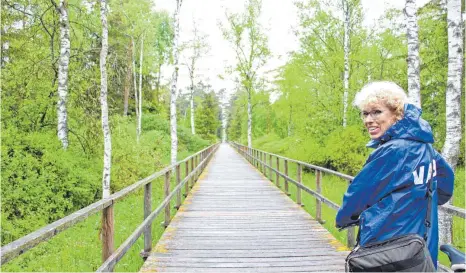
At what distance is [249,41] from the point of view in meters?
27.4

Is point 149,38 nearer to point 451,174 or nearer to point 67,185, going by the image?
point 67,185

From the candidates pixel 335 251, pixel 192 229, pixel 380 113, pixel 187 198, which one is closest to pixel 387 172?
pixel 380 113

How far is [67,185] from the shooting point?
31.3ft

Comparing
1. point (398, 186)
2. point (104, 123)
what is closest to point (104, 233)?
point (398, 186)

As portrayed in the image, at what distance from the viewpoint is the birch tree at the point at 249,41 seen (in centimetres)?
2711

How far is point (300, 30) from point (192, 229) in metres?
14.3

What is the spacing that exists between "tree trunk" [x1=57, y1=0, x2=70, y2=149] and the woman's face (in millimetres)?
9480

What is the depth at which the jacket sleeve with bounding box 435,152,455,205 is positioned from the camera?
2.17 m

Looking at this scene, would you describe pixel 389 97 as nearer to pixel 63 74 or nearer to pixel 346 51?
pixel 63 74

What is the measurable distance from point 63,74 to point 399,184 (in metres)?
9.98

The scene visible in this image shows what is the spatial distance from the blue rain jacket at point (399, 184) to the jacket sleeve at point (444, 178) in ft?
0.56

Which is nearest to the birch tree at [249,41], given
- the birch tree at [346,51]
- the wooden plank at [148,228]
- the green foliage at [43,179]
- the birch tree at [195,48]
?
the birch tree at [195,48]

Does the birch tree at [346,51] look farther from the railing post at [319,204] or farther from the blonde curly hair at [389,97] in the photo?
the blonde curly hair at [389,97]

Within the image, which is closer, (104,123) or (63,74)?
(104,123)
